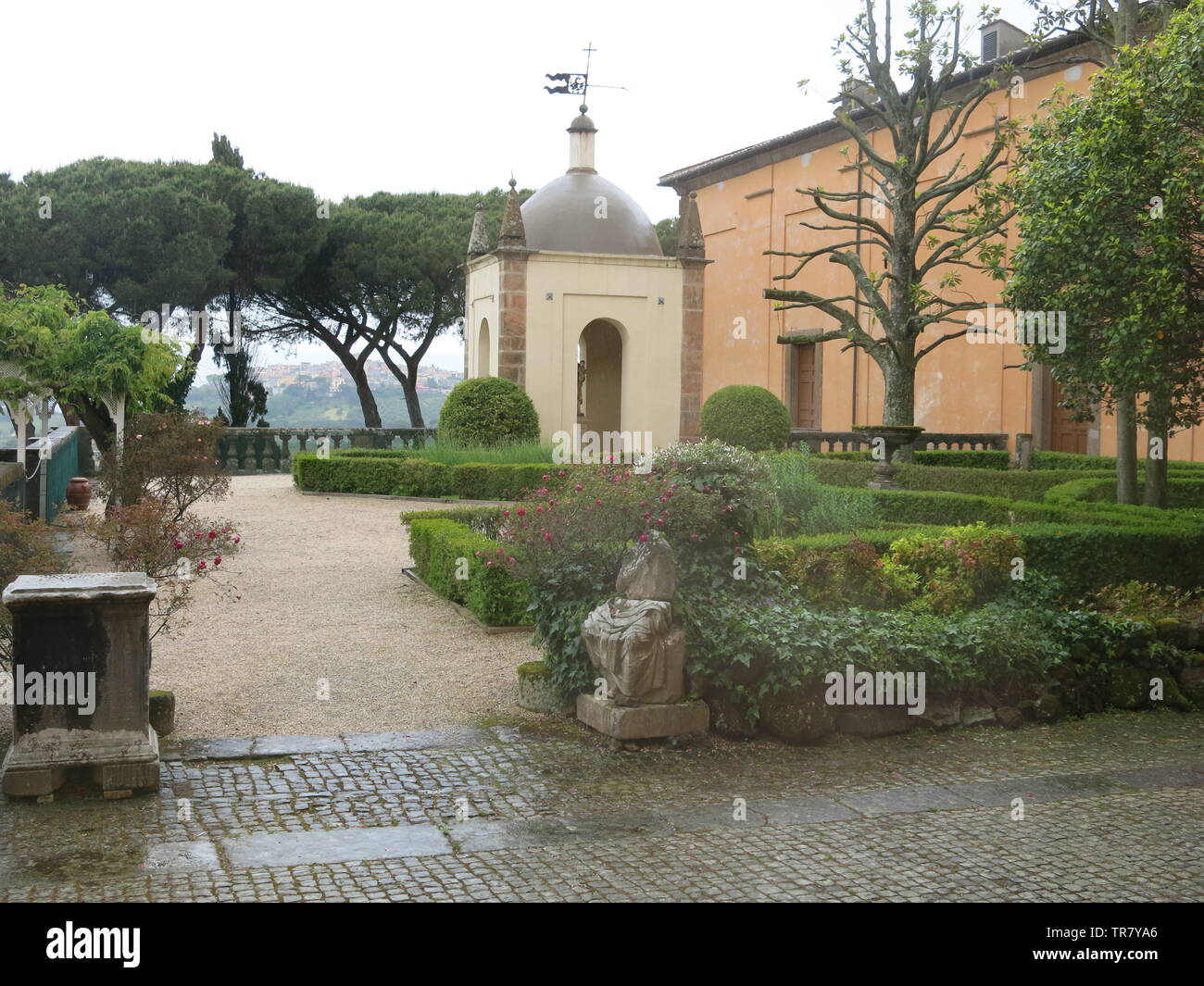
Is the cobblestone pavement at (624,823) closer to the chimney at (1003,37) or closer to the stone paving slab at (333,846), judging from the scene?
the stone paving slab at (333,846)

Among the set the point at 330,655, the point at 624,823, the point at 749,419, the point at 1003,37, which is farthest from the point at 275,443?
the point at 624,823

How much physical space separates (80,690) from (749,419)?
1456 cm

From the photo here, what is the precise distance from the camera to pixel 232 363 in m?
30.0

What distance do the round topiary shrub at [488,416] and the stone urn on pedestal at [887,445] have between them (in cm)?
643

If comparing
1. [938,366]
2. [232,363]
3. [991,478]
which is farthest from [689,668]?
[232,363]

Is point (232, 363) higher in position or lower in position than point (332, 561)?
higher

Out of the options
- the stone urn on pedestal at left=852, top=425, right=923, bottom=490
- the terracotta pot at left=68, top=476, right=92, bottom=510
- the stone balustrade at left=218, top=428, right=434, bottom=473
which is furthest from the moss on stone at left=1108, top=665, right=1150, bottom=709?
the stone balustrade at left=218, top=428, right=434, bottom=473

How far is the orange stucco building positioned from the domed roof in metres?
2.95

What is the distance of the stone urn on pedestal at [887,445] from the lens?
567 inches

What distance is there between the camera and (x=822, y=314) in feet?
86.6

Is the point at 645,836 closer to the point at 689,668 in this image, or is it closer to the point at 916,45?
the point at 689,668

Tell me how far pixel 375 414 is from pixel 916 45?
937 inches

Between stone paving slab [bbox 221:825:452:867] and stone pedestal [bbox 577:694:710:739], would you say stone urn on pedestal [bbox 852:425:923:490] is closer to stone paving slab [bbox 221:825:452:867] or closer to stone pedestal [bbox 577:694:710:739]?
stone pedestal [bbox 577:694:710:739]

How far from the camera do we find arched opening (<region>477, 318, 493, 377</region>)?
22797 millimetres
